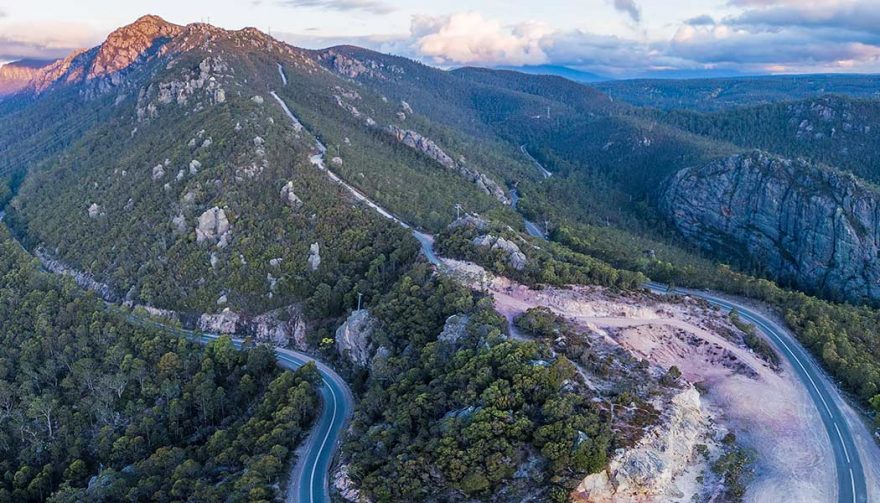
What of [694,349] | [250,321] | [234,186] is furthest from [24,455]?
[694,349]

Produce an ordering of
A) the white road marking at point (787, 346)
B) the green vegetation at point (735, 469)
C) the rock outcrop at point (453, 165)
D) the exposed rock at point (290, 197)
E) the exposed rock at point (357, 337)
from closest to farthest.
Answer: the green vegetation at point (735, 469) < the white road marking at point (787, 346) < the exposed rock at point (357, 337) < the exposed rock at point (290, 197) < the rock outcrop at point (453, 165)

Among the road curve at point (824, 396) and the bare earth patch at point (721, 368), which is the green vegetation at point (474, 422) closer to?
the bare earth patch at point (721, 368)

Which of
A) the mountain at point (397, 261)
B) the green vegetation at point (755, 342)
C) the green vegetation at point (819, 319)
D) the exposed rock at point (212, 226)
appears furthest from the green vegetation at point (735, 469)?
the exposed rock at point (212, 226)

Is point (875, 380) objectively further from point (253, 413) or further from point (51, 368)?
point (51, 368)

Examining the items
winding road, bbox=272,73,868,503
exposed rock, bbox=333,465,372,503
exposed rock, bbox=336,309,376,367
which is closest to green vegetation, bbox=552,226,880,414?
winding road, bbox=272,73,868,503

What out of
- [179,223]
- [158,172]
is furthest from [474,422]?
[158,172]

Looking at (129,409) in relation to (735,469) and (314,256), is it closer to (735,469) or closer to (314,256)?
(314,256)
